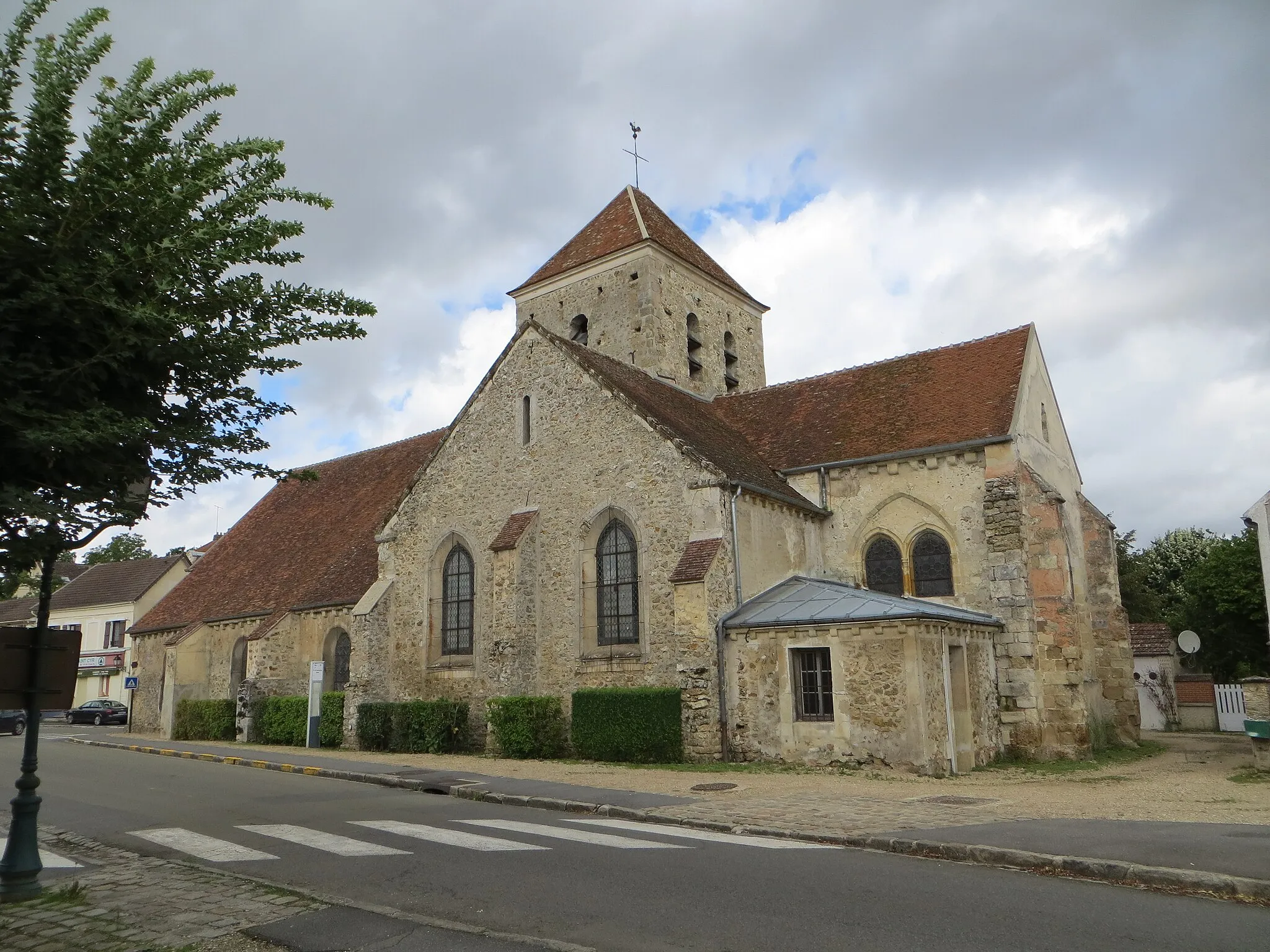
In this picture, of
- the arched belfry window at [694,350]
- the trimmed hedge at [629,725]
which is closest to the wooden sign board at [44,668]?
the trimmed hedge at [629,725]

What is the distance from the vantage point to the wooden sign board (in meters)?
7.32

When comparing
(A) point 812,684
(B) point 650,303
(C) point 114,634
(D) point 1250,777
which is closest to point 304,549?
(B) point 650,303

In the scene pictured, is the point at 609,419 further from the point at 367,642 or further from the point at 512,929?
the point at 512,929

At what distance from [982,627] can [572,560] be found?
26.6 feet

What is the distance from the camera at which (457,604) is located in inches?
847

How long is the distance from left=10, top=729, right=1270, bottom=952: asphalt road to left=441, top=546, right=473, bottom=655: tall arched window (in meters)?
9.60

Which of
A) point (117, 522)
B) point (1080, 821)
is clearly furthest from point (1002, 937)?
point (117, 522)

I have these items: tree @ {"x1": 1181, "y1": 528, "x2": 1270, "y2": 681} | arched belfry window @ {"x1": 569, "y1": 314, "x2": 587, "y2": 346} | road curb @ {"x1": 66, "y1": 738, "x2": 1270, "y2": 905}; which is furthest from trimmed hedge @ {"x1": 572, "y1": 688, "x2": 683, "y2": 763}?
tree @ {"x1": 1181, "y1": 528, "x2": 1270, "y2": 681}

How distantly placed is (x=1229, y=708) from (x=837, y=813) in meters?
22.7

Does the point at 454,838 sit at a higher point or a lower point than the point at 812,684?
lower

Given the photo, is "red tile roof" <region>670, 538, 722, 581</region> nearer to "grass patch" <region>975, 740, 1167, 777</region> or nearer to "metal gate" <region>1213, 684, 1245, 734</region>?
"grass patch" <region>975, 740, 1167, 777</region>

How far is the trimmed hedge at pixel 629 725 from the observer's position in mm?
16641

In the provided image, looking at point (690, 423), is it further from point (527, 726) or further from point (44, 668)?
point (44, 668)

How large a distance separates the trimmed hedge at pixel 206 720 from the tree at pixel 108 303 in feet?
61.7
